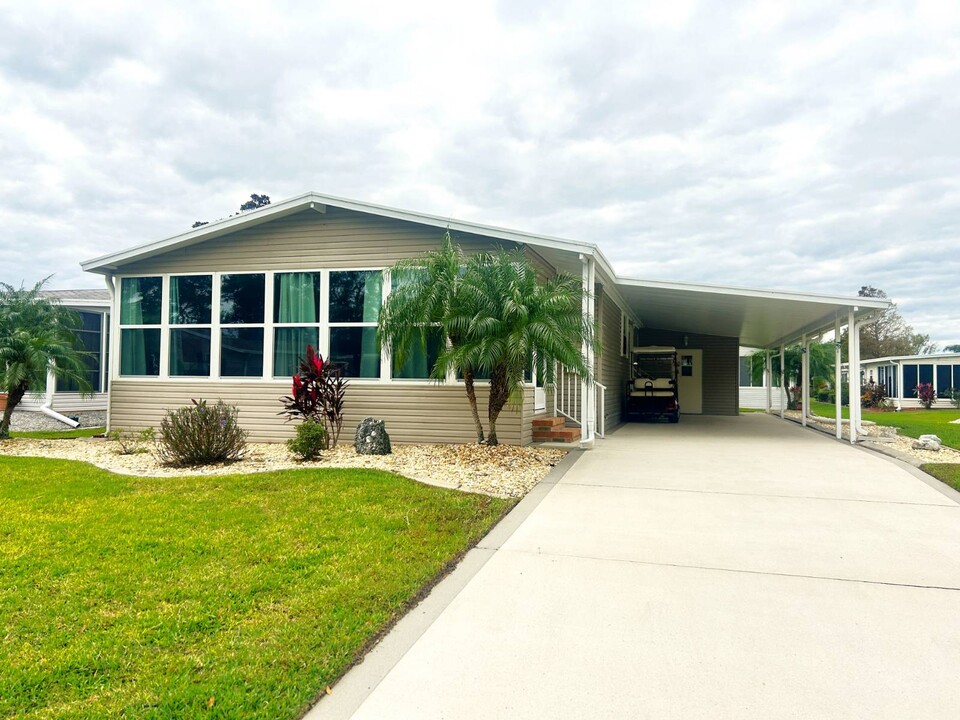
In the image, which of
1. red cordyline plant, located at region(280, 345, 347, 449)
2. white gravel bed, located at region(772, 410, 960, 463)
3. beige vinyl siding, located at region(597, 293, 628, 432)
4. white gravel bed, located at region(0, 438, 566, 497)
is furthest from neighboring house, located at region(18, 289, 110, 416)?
white gravel bed, located at region(772, 410, 960, 463)

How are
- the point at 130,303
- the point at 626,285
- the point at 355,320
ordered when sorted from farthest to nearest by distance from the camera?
the point at 626,285 < the point at 130,303 < the point at 355,320

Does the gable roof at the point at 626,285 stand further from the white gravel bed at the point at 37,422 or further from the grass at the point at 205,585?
the white gravel bed at the point at 37,422

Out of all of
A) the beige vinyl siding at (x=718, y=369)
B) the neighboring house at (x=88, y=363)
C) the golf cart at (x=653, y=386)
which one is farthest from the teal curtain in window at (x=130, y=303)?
the beige vinyl siding at (x=718, y=369)

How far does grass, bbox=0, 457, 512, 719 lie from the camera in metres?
2.29

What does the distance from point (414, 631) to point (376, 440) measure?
499cm

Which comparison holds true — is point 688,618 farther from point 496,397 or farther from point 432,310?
point 432,310

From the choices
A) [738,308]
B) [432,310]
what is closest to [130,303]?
[432,310]

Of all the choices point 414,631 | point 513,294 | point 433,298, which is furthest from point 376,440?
point 414,631

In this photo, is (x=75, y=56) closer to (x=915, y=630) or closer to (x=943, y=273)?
(x=915, y=630)

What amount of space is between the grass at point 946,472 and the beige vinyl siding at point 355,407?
4.99 metres

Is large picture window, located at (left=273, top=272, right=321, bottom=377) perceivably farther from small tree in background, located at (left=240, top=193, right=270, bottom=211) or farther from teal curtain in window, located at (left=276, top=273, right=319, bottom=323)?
small tree in background, located at (left=240, top=193, right=270, bottom=211)

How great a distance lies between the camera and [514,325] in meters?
7.18

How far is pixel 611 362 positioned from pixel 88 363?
12757mm

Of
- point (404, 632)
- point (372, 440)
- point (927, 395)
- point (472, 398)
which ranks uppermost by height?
point (472, 398)
